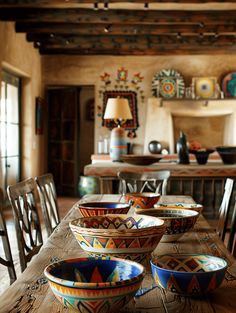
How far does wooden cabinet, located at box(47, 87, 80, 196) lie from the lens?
9.73 metres

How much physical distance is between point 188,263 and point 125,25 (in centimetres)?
692

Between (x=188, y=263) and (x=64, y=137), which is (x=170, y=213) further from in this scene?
(x=64, y=137)

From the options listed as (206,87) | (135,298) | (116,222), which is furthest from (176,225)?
(206,87)

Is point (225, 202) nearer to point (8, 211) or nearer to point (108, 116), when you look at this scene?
point (108, 116)

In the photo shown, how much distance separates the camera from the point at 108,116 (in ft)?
21.3

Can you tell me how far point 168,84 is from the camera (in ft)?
31.8

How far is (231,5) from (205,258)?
248 inches

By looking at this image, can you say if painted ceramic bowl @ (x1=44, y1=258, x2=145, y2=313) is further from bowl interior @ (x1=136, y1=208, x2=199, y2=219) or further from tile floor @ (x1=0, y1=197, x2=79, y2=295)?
tile floor @ (x1=0, y1=197, x2=79, y2=295)

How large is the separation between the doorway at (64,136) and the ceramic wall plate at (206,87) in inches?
92.9

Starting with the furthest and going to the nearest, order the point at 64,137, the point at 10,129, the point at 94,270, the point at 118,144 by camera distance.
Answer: the point at 64,137 < the point at 10,129 < the point at 118,144 < the point at 94,270

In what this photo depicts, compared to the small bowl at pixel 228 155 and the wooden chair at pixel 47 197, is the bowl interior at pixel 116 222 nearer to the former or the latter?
the wooden chair at pixel 47 197

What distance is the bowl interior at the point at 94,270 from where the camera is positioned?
1.27 m

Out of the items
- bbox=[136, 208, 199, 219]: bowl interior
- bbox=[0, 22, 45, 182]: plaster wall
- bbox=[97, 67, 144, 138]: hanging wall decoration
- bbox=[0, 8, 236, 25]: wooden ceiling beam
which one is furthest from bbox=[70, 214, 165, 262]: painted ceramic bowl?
bbox=[97, 67, 144, 138]: hanging wall decoration

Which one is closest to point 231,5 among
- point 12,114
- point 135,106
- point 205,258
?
point 135,106
